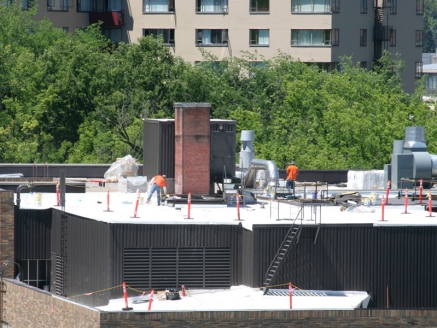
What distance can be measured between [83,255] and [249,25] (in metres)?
65.2

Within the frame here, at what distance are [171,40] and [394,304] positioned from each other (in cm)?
7014

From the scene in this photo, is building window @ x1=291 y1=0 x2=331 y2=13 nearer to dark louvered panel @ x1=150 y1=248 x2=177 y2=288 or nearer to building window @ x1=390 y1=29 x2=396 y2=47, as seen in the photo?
building window @ x1=390 y1=29 x2=396 y2=47

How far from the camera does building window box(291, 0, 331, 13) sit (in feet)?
337

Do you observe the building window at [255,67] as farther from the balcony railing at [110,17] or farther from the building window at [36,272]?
the building window at [36,272]

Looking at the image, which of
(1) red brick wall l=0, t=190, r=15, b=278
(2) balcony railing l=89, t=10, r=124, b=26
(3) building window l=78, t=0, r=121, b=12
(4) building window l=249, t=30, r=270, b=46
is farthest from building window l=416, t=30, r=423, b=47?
(1) red brick wall l=0, t=190, r=15, b=278

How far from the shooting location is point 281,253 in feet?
125

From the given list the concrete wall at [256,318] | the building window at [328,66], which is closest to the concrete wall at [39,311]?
the concrete wall at [256,318]

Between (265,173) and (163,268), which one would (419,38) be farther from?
(163,268)

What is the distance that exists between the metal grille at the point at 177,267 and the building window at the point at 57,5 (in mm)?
70611

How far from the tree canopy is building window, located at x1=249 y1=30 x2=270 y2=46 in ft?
58.3

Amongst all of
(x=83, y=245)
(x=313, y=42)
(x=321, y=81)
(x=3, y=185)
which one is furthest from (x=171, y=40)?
(x=83, y=245)

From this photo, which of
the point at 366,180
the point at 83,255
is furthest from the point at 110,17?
the point at 83,255

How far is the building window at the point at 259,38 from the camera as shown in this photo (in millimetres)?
104250

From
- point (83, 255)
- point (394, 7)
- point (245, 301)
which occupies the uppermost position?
point (394, 7)
